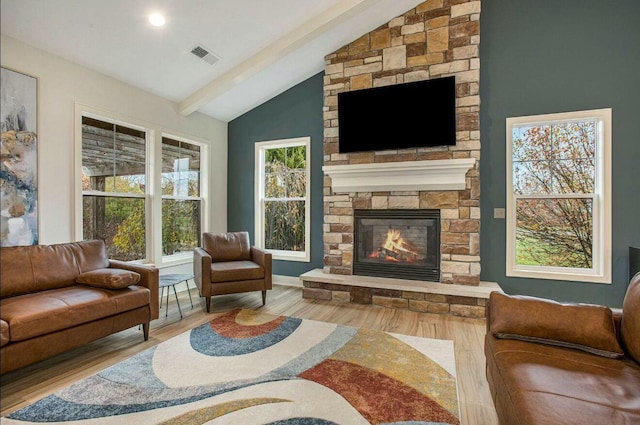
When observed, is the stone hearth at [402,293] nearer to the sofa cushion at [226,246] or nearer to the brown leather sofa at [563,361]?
the sofa cushion at [226,246]

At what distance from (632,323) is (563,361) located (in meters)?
0.42

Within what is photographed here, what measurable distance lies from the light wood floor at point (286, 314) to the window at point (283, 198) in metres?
0.68

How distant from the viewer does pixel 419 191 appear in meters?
3.63

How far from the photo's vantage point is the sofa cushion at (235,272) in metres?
3.38

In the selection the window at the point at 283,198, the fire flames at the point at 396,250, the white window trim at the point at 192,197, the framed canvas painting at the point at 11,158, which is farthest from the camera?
the window at the point at 283,198

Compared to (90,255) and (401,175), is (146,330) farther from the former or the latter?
(401,175)

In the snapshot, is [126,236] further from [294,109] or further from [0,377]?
[0,377]

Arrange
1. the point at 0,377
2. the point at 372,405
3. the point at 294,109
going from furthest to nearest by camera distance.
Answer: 1. the point at 294,109
2. the point at 372,405
3. the point at 0,377

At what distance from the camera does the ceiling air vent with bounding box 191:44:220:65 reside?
3197 millimetres

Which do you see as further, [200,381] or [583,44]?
[583,44]

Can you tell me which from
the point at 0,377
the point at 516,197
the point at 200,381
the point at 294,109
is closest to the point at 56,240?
the point at 200,381

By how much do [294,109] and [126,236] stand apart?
271 centimetres

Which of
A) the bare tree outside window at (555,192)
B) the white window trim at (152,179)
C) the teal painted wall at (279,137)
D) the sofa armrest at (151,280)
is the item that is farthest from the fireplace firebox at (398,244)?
the white window trim at (152,179)

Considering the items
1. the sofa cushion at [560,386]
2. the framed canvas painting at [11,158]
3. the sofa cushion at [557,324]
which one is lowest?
the sofa cushion at [560,386]
